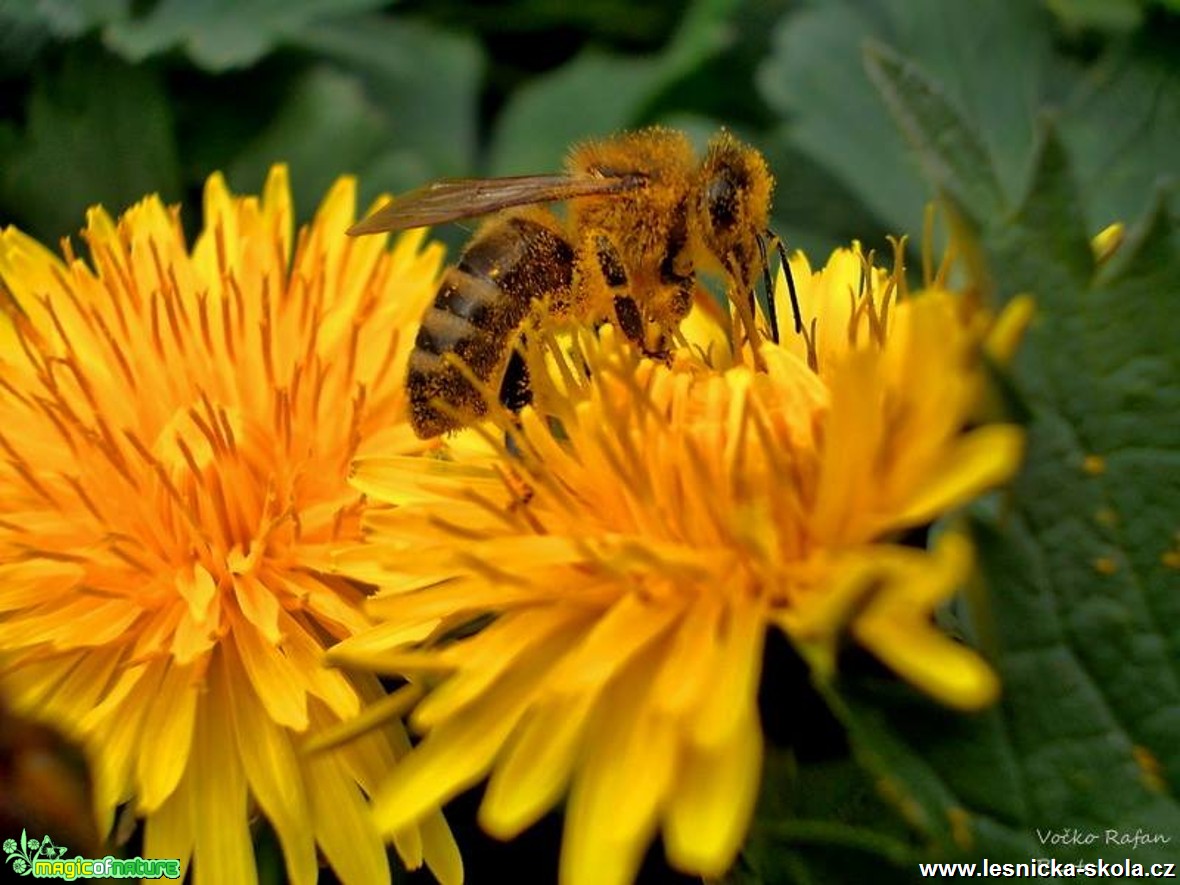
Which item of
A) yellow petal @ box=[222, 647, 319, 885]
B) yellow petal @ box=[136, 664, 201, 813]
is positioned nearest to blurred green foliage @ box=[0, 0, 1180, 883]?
yellow petal @ box=[222, 647, 319, 885]

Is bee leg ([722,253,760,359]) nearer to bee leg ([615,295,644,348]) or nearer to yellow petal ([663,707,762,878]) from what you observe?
bee leg ([615,295,644,348])

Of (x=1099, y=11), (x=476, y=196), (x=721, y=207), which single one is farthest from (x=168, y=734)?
(x=1099, y=11)

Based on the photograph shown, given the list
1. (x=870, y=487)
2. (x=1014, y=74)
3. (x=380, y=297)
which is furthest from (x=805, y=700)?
(x=1014, y=74)

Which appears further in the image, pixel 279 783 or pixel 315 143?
pixel 315 143

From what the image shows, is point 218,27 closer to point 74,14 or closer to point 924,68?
point 74,14

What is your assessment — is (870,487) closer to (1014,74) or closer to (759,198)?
(759,198)

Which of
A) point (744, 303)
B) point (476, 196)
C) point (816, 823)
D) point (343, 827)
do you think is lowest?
point (343, 827)
